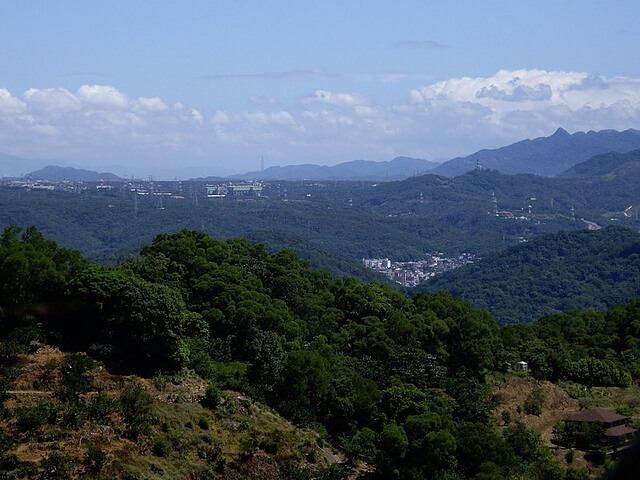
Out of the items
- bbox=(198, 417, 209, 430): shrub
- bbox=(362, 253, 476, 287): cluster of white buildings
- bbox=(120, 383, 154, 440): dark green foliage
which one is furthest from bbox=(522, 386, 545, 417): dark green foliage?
bbox=(362, 253, 476, 287): cluster of white buildings

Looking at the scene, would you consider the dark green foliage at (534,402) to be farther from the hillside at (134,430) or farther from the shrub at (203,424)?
the shrub at (203,424)

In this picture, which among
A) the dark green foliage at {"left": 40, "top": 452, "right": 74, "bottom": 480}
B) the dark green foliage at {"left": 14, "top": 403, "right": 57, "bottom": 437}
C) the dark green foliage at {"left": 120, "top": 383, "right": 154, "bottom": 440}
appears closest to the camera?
the dark green foliage at {"left": 40, "top": 452, "right": 74, "bottom": 480}

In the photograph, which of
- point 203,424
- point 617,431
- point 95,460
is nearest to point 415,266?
point 617,431

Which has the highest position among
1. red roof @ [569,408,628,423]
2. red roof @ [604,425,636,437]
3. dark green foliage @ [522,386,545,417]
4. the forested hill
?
red roof @ [569,408,628,423]

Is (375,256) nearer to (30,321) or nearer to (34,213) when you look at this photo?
(34,213)

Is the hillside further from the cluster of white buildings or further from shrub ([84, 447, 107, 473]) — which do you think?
the cluster of white buildings

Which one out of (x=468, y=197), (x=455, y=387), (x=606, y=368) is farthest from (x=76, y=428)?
(x=468, y=197)
